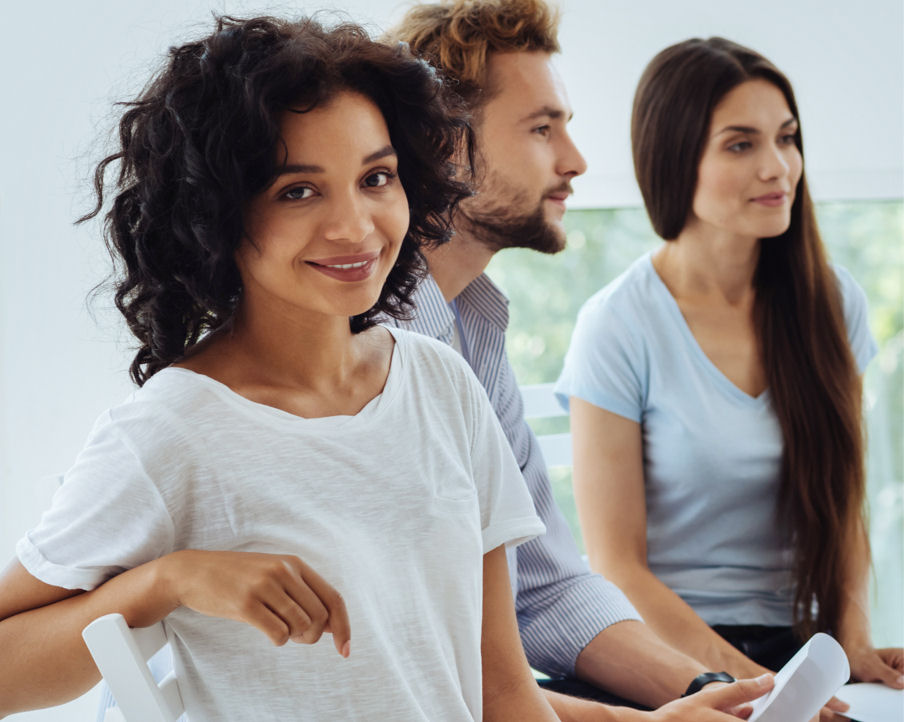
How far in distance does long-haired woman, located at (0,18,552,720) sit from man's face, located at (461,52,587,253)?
0.43m

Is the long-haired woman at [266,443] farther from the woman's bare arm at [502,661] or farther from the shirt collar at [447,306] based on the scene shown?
the shirt collar at [447,306]

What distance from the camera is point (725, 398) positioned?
1555 mm

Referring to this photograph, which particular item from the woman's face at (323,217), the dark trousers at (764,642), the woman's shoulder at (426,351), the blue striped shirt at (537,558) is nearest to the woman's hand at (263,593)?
the woman's face at (323,217)

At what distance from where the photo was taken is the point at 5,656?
64 centimetres

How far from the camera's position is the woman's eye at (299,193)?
753mm

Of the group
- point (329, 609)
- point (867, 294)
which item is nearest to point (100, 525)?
point (329, 609)

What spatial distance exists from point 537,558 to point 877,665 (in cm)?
58

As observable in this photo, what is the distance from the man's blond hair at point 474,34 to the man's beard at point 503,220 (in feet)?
0.43

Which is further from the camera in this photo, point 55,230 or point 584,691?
point 55,230

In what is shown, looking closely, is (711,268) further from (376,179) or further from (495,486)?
(376,179)

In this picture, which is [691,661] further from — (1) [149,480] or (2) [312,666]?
(1) [149,480]

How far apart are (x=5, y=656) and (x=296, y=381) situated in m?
0.31

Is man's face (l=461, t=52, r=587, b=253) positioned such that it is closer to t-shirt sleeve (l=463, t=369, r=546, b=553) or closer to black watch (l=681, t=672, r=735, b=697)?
t-shirt sleeve (l=463, t=369, r=546, b=553)

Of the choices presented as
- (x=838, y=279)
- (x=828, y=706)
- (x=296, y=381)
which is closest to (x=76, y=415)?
(x=296, y=381)
